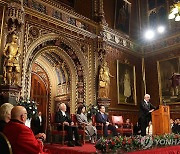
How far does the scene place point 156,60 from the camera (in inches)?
532

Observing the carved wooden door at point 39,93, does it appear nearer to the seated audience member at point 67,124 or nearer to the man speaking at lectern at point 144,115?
the seated audience member at point 67,124

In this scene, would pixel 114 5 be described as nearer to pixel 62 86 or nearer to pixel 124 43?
pixel 124 43

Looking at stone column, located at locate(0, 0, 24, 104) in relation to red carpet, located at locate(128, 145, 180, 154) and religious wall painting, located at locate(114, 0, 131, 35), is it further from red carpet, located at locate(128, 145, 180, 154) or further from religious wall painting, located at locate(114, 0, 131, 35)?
religious wall painting, located at locate(114, 0, 131, 35)

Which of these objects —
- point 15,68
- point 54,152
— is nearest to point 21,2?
point 15,68

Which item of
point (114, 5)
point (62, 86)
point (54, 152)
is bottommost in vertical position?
point (54, 152)

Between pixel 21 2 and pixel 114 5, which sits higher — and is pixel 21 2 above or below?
below

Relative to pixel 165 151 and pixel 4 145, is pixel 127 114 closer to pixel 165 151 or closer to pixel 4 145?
pixel 165 151

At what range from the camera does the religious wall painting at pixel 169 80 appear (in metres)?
12.2

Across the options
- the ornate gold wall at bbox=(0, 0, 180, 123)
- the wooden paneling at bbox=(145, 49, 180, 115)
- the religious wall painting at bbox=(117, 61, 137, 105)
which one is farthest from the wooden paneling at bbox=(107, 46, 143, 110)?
the wooden paneling at bbox=(145, 49, 180, 115)

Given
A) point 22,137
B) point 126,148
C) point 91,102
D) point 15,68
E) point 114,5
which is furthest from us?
point 114,5

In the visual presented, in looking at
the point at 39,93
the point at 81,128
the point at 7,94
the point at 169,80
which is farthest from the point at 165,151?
the point at 169,80

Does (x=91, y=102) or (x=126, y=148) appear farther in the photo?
(x=91, y=102)

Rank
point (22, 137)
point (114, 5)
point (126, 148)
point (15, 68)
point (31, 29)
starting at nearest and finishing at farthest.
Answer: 1. point (22, 137)
2. point (126, 148)
3. point (15, 68)
4. point (31, 29)
5. point (114, 5)

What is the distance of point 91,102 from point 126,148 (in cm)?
575
